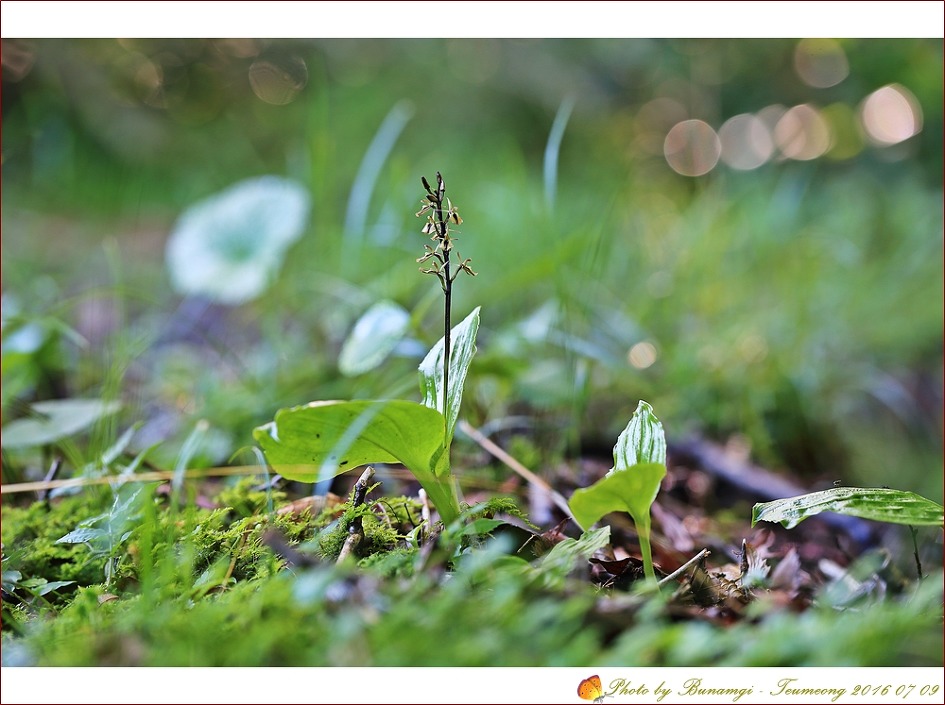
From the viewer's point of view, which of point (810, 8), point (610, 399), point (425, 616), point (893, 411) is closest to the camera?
point (425, 616)

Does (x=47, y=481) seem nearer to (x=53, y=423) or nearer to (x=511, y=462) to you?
(x=53, y=423)

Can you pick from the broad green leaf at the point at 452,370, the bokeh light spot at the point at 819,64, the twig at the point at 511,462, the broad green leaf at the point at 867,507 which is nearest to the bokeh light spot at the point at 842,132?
the bokeh light spot at the point at 819,64

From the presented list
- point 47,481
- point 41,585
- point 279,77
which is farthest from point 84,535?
point 279,77

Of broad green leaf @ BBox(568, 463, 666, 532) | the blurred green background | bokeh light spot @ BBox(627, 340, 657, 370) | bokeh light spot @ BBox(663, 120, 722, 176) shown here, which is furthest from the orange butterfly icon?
bokeh light spot @ BBox(663, 120, 722, 176)

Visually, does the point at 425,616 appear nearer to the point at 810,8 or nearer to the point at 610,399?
the point at 610,399

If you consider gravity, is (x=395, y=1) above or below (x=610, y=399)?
above

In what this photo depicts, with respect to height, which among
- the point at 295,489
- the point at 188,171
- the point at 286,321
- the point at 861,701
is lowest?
the point at 861,701

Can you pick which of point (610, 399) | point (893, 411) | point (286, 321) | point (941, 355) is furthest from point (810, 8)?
point (941, 355)
